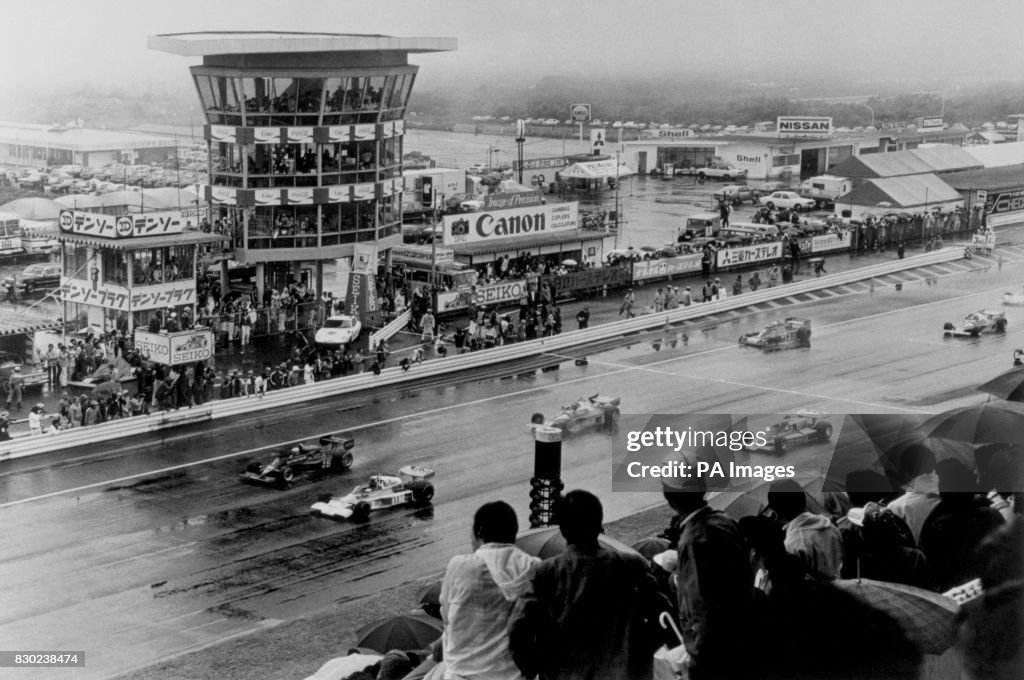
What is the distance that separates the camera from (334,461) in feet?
83.9

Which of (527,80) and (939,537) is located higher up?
(527,80)

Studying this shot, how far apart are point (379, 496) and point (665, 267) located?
20.3m

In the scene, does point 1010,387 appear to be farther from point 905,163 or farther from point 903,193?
point 905,163

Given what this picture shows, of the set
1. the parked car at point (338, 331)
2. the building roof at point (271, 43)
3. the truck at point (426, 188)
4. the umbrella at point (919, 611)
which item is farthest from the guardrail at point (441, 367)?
the truck at point (426, 188)

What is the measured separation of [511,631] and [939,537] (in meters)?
2.32

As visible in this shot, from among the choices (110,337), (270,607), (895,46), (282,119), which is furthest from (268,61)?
(895,46)

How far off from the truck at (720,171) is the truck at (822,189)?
222 inches

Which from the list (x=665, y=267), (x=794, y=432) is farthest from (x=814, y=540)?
(x=665, y=267)

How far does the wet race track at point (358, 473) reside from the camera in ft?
64.3

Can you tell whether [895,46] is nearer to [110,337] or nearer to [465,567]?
[465,567]

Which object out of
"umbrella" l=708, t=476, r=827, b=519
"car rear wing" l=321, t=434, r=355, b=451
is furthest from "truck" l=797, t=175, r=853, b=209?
"umbrella" l=708, t=476, r=827, b=519

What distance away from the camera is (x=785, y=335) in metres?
25.8

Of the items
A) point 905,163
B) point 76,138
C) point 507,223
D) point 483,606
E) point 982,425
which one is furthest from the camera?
point 76,138

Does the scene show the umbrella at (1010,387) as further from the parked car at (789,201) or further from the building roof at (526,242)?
the parked car at (789,201)
